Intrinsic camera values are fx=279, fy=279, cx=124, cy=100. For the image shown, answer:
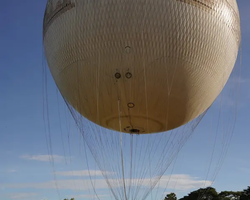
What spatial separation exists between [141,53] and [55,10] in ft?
15.4

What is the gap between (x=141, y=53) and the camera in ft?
37.4

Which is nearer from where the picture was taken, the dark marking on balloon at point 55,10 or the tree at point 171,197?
the dark marking on balloon at point 55,10

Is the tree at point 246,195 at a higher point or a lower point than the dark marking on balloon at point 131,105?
lower

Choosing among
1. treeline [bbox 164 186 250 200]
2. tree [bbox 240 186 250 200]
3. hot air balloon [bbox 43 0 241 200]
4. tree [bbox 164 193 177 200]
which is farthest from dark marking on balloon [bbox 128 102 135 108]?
tree [bbox 164 193 177 200]

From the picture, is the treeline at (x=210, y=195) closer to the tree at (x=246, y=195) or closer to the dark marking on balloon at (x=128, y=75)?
the tree at (x=246, y=195)

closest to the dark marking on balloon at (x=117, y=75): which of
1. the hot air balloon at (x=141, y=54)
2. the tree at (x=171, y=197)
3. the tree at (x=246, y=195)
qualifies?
the hot air balloon at (x=141, y=54)

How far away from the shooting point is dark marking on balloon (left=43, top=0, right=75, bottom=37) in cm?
1214

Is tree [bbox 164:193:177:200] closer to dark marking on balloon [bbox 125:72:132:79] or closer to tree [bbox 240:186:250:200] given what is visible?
tree [bbox 240:186:250:200]

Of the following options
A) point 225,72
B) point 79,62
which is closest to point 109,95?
point 79,62

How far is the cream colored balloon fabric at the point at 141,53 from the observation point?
11.1 metres

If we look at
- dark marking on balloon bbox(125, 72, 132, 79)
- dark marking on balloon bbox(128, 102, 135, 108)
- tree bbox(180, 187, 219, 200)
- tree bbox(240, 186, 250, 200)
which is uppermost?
dark marking on balloon bbox(125, 72, 132, 79)

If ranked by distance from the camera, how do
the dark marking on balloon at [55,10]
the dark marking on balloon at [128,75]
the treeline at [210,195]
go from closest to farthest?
the dark marking on balloon at [128,75] < the dark marking on balloon at [55,10] < the treeline at [210,195]

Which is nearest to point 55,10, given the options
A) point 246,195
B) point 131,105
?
point 131,105

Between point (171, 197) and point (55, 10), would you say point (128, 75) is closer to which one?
point (55, 10)
